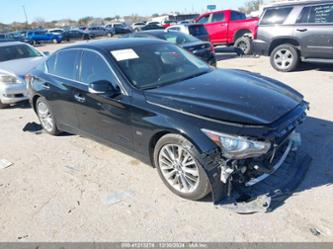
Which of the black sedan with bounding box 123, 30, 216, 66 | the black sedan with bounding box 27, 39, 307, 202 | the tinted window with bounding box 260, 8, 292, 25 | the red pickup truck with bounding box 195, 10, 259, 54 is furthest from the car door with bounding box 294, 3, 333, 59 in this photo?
the black sedan with bounding box 27, 39, 307, 202

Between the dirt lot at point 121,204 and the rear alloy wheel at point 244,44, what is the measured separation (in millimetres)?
8714

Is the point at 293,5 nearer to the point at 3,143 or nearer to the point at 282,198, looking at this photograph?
the point at 282,198

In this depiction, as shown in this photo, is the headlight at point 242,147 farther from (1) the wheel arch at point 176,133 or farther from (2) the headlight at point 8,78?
(2) the headlight at point 8,78

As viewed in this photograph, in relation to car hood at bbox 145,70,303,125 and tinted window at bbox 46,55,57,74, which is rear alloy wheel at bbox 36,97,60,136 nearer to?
tinted window at bbox 46,55,57,74

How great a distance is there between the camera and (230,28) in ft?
44.6

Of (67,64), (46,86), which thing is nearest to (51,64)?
(46,86)

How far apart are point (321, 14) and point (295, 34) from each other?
2.56ft

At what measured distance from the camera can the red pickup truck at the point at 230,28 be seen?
12996mm

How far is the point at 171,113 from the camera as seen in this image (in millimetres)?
3094

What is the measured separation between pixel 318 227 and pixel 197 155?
1.26 m

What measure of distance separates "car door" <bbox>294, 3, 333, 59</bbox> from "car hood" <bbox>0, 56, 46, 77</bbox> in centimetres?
706

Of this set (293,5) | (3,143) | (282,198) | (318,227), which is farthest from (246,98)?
(293,5)

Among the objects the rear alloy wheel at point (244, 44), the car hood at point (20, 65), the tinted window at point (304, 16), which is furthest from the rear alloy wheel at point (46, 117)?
the rear alloy wheel at point (244, 44)

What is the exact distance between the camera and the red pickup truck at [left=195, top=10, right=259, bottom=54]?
1300 centimetres
